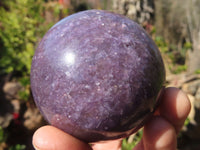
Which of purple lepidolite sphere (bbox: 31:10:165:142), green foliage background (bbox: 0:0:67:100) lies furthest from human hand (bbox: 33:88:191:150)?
green foliage background (bbox: 0:0:67:100)

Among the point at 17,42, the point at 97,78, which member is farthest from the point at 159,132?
the point at 17,42

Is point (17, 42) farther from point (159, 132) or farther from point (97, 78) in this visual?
point (159, 132)

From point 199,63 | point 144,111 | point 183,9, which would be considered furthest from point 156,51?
point 183,9

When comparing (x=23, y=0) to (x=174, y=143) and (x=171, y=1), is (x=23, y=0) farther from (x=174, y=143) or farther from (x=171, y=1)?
(x=171, y=1)

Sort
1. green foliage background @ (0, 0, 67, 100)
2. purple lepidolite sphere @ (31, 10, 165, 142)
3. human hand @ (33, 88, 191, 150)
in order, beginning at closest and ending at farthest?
purple lepidolite sphere @ (31, 10, 165, 142), human hand @ (33, 88, 191, 150), green foliage background @ (0, 0, 67, 100)

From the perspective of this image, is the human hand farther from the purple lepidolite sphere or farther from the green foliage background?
the green foliage background

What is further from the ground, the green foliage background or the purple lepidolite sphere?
the purple lepidolite sphere
